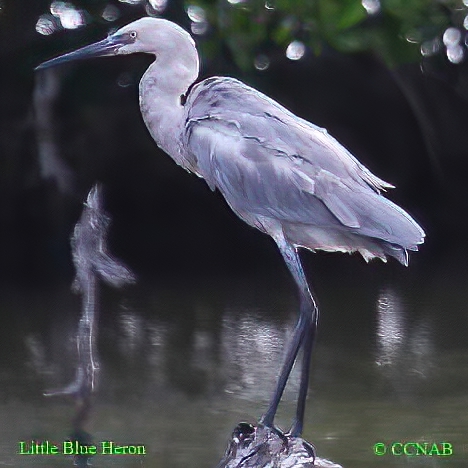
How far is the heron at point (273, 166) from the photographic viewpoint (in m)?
3.60

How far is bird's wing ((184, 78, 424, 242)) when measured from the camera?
3609 mm

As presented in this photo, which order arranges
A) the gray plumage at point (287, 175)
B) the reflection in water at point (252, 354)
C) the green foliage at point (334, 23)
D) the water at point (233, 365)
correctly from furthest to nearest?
the reflection in water at point (252, 354) → the green foliage at point (334, 23) → the water at point (233, 365) → the gray plumage at point (287, 175)

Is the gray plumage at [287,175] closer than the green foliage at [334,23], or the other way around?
the gray plumage at [287,175]

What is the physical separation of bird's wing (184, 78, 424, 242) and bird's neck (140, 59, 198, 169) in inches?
2.7

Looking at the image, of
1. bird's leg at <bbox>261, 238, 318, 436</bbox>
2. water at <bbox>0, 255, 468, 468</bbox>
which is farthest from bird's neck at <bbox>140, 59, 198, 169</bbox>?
water at <bbox>0, 255, 468, 468</bbox>

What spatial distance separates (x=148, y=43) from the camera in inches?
150

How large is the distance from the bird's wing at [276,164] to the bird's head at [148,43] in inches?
5.6

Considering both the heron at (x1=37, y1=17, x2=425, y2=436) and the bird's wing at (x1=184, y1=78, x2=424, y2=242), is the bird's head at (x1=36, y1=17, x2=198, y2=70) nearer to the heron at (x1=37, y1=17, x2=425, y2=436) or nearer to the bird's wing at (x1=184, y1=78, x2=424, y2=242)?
the heron at (x1=37, y1=17, x2=425, y2=436)

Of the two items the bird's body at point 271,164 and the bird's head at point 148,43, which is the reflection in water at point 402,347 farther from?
the bird's head at point 148,43

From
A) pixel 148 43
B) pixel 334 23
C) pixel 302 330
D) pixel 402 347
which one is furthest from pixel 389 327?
pixel 148 43

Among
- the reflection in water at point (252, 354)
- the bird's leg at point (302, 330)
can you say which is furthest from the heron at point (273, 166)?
the reflection in water at point (252, 354)

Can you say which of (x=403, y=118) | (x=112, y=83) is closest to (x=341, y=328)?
(x=112, y=83)

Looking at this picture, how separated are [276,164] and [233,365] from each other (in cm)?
268

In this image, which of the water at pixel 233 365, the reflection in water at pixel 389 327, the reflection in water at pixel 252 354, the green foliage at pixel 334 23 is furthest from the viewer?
the reflection in water at pixel 389 327
